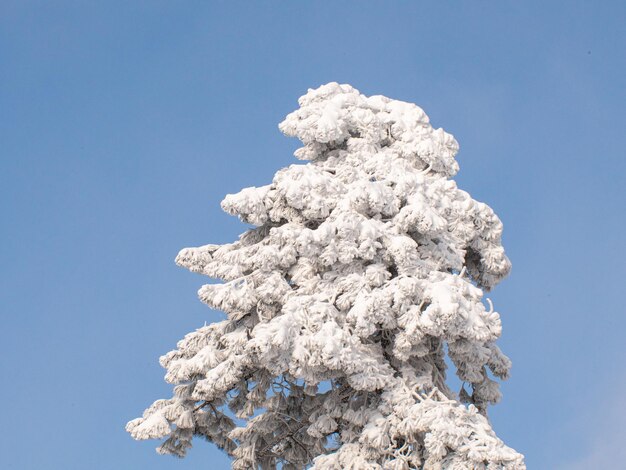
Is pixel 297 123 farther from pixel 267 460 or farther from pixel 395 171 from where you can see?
pixel 267 460

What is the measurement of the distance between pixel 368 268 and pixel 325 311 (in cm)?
92

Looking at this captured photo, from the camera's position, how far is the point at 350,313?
59.3 ft

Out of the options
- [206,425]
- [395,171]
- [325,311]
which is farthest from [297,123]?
[206,425]

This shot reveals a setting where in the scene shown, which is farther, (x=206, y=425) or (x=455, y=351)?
(x=206, y=425)

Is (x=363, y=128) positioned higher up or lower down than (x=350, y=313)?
higher up

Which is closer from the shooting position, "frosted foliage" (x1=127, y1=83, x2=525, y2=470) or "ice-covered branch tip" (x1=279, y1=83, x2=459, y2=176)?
"frosted foliage" (x1=127, y1=83, x2=525, y2=470)

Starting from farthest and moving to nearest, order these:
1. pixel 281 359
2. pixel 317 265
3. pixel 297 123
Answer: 1. pixel 297 123
2. pixel 317 265
3. pixel 281 359

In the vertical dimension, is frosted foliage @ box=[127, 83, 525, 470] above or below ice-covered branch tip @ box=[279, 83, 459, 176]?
below

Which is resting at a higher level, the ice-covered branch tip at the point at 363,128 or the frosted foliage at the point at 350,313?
the ice-covered branch tip at the point at 363,128

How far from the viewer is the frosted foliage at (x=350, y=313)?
58.2ft

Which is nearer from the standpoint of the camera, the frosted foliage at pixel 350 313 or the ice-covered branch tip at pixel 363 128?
the frosted foliage at pixel 350 313

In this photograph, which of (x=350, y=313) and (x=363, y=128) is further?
(x=363, y=128)

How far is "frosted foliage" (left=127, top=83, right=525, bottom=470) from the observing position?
17.7 meters

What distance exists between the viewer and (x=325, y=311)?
18.1 metres
